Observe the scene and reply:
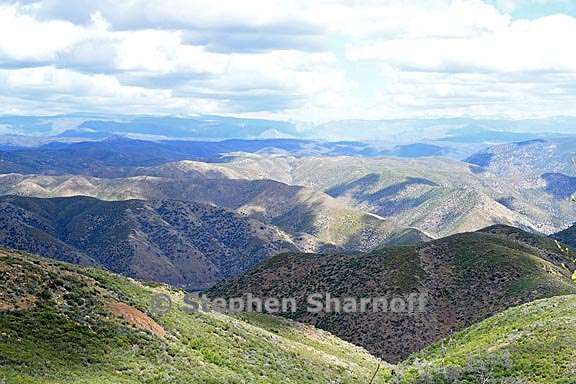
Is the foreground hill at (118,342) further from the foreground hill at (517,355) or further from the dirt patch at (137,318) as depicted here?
the foreground hill at (517,355)

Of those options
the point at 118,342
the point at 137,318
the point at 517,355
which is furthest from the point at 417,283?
the point at 118,342

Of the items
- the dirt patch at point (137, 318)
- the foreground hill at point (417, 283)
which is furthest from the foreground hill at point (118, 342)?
the foreground hill at point (417, 283)

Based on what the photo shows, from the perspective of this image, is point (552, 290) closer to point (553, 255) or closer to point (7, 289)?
point (553, 255)

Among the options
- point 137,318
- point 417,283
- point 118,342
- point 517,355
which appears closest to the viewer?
point 118,342

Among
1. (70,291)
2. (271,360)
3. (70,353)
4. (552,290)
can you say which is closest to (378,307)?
Result: (552,290)

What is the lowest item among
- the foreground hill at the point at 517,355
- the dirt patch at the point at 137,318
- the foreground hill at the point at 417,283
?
the foreground hill at the point at 417,283

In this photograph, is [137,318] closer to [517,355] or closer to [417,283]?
[517,355]
